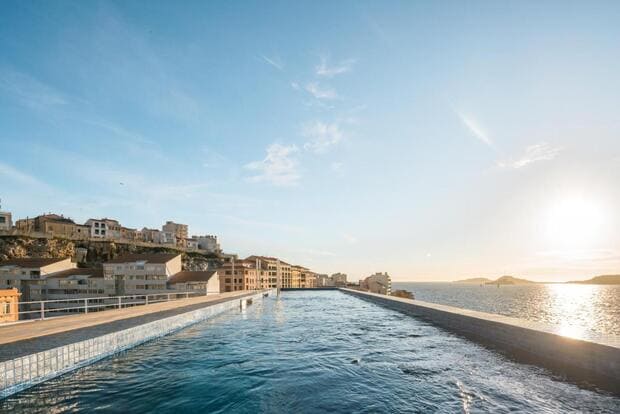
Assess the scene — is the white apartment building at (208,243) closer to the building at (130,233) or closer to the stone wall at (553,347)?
the building at (130,233)

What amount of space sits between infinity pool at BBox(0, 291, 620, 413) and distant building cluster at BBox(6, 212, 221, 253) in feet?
347

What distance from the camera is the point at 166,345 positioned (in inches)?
484

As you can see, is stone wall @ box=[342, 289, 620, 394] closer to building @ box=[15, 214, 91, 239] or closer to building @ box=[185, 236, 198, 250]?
building @ box=[15, 214, 91, 239]

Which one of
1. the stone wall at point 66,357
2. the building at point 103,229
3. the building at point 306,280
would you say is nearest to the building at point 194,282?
the stone wall at point 66,357

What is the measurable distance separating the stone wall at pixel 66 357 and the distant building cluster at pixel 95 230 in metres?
102

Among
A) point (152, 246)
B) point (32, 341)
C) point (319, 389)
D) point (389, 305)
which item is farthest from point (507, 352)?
point (152, 246)

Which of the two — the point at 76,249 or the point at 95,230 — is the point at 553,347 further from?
the point at 95,230

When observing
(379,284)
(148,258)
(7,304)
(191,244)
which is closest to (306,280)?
(379,284)

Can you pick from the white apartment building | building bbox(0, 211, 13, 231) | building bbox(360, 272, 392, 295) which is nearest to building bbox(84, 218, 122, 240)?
building bbox(0, 211, 13, 231)

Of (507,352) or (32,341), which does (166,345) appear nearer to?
(32,341)

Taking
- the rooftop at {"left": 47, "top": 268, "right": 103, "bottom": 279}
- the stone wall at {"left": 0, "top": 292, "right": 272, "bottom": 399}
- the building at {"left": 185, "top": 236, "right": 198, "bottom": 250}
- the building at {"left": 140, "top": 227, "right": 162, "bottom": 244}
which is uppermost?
the building at {"left": 140, "top": 227, "right": 162, "bottom": 244}

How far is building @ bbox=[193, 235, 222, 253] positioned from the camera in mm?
138375

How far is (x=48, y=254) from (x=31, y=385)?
100222 millimetres

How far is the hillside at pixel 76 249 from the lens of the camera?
269 feet
